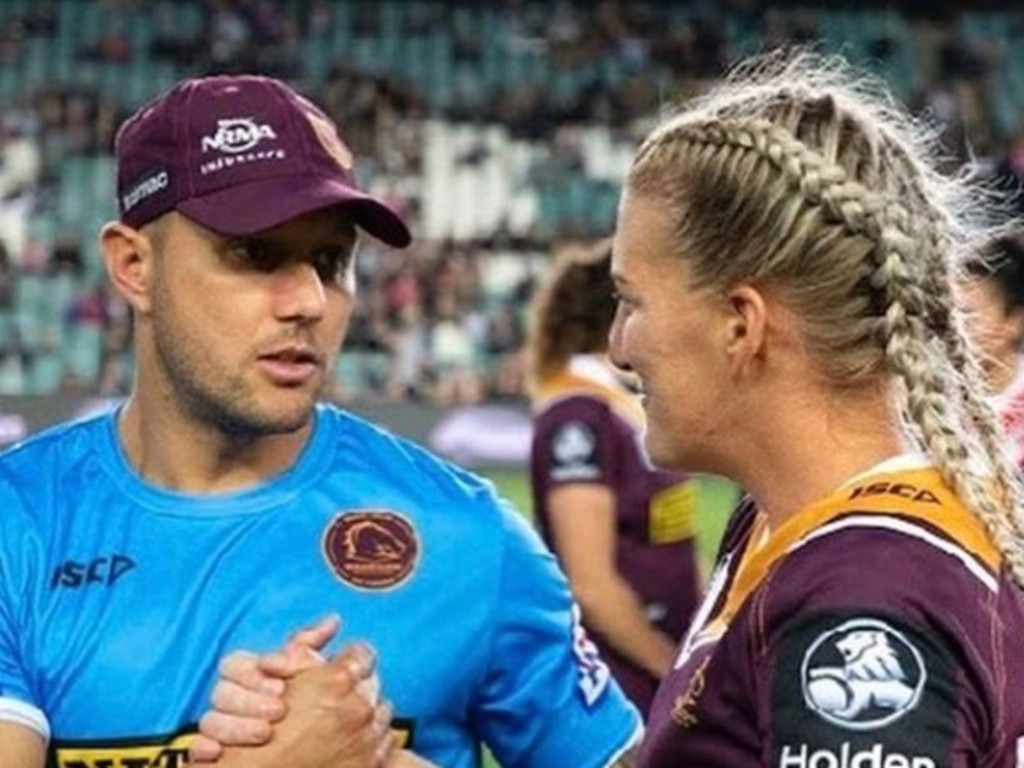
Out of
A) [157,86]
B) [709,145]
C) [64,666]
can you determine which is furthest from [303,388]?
[157,86]

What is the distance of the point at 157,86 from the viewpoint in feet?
74.1

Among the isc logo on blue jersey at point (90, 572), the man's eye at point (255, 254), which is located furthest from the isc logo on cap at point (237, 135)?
the isc logo on blue jersey at point (90, 572)

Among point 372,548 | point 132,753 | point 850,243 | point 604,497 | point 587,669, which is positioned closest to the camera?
point 850,243

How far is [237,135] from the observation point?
280 centimetres

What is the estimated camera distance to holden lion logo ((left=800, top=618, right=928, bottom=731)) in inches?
77.9

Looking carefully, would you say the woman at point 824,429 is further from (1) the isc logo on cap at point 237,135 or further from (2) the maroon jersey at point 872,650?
(1) the isc logo on cap at point 237,135

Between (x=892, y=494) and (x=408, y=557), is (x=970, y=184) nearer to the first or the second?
(x=892, y=494)

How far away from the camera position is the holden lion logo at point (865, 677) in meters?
1.98

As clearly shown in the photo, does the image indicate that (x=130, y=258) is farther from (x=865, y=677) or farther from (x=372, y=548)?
(x=865, y=677)

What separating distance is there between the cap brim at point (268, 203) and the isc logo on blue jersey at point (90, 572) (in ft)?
1.33

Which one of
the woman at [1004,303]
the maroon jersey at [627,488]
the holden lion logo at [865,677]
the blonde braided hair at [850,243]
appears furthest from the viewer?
the maroon jersey at [627,488]

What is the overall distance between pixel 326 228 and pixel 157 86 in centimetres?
2022

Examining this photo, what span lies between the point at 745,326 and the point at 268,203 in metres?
0.70

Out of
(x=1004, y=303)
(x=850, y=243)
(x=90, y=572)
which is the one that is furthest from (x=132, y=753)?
(x=1004, y=303)
